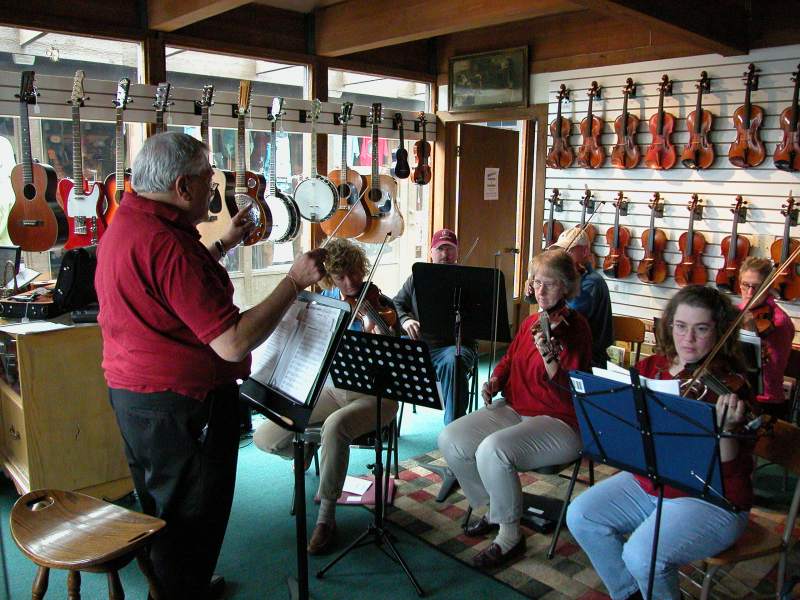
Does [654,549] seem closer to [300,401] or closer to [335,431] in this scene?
[300,401]

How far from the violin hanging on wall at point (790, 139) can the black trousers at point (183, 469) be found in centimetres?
342

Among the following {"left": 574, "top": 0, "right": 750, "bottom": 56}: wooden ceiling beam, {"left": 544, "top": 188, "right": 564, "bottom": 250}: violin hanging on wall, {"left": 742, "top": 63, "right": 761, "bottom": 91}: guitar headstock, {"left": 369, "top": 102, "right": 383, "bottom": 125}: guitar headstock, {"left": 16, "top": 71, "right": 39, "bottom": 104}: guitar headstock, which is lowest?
{"left": 544, "top": 188, "right": 564, "bottom": 250}: violin hanging on wall

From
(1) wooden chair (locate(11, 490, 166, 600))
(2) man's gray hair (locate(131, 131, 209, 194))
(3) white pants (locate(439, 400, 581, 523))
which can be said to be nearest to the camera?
(1) wooden chair (locate(11, 490, 166, 600))

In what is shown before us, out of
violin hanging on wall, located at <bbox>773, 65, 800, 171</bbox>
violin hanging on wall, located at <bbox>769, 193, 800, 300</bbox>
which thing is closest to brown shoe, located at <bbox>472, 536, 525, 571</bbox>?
violin hanging on wall, located at <bbox>769, 193, 800, 300</bbox>

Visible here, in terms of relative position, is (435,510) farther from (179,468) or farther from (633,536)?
(179,468)

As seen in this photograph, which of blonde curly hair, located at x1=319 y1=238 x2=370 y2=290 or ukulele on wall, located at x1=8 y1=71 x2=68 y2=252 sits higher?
ukulele on wall, located at x1=8 y1=71 x2=68 y2=252

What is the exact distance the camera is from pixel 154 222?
1804mm

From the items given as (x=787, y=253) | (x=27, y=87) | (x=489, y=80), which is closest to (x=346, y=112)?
(x=489, y=80)

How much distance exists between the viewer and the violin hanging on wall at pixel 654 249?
14.8 feet

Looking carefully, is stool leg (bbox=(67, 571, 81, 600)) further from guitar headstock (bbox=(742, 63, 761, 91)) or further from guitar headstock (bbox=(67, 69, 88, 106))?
guitar headstock (bbox=(742, 63, 761, 91))

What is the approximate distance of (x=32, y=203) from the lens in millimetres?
3334

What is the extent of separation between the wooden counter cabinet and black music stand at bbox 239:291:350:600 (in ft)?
4.00

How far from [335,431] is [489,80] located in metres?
3.56

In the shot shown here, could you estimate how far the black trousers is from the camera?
1.89 m
